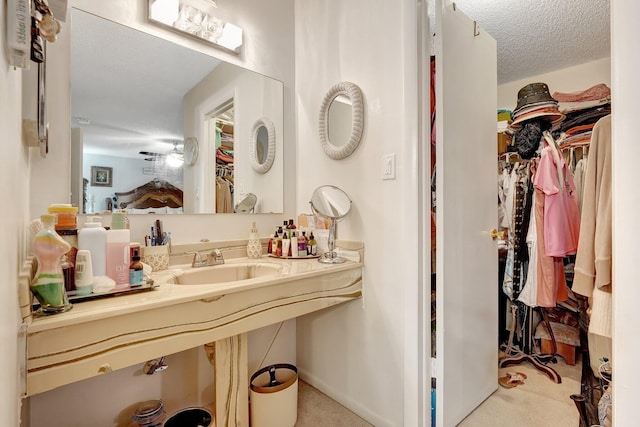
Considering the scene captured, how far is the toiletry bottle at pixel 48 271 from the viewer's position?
0.75 m

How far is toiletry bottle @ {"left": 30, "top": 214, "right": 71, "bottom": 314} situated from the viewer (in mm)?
747

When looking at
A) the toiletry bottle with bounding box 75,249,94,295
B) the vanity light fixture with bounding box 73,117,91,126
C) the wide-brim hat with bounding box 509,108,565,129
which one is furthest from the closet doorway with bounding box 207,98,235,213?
the wide-brim hat with bounding box 509,108,565,129

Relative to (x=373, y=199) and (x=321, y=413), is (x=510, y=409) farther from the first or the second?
(x=373, y=199)

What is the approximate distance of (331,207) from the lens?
1.67 m

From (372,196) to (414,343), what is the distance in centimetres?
70

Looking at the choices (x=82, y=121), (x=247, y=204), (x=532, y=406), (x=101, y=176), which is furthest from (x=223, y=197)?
(x=532, y=406)

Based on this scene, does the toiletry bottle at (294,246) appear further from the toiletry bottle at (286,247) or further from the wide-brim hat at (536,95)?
the wide-brim hat at (536,95)

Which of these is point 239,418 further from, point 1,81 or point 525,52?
point 525,52

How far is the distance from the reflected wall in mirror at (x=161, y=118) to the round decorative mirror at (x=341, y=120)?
0.32 meters

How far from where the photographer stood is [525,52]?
254 cm

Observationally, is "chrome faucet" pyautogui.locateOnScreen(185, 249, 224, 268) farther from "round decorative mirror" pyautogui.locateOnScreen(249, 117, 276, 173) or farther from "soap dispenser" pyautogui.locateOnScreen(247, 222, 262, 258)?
"round decorative mirror" pyautogui.locateOnScreen(249, 117, 276, 173)

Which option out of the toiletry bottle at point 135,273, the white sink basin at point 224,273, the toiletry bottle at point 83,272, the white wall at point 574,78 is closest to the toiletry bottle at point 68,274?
the toiletry bottle at point 83,272

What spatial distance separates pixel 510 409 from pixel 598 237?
114cm

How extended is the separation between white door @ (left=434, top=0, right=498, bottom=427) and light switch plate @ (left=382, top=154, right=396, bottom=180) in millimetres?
201
